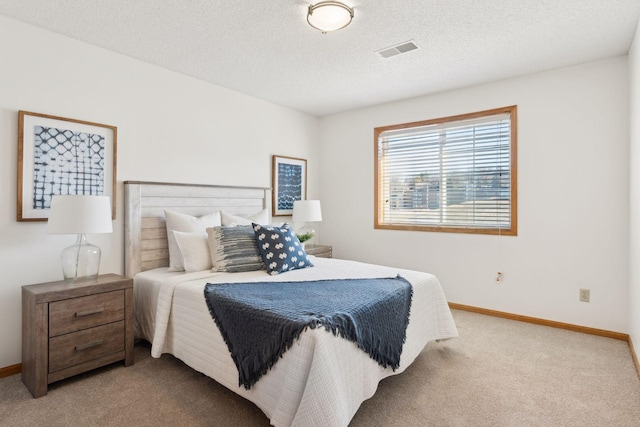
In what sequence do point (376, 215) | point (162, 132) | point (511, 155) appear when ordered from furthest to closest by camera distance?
1. point (376, 215)
2. point (511, 155)
3. point (162, 132)

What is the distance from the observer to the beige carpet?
190 centimetres

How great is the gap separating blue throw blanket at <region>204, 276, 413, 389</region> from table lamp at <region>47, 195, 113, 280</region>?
859 millimetres

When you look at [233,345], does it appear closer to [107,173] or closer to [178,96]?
[107,173]

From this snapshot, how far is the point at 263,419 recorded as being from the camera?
1903 mm

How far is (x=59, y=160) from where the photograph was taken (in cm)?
260

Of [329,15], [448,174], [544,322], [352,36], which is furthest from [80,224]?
[544,322]

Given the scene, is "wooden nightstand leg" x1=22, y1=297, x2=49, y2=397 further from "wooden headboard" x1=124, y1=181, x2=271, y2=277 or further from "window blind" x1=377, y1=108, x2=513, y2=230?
"window blind" x1=377, y1=108, x2=513, y2=230

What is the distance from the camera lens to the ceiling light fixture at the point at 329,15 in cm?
220

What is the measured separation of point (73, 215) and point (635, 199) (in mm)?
3938

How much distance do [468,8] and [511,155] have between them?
176 centimetres

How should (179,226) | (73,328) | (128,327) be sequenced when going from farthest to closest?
(179,226) < (128,327) < (73,328)

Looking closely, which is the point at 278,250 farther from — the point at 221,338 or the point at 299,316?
the point at 299,316

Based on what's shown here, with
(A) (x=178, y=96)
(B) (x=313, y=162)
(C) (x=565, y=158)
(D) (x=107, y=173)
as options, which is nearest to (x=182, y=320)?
(D) (x=107, y=173)

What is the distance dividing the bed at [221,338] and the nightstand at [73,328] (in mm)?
244
